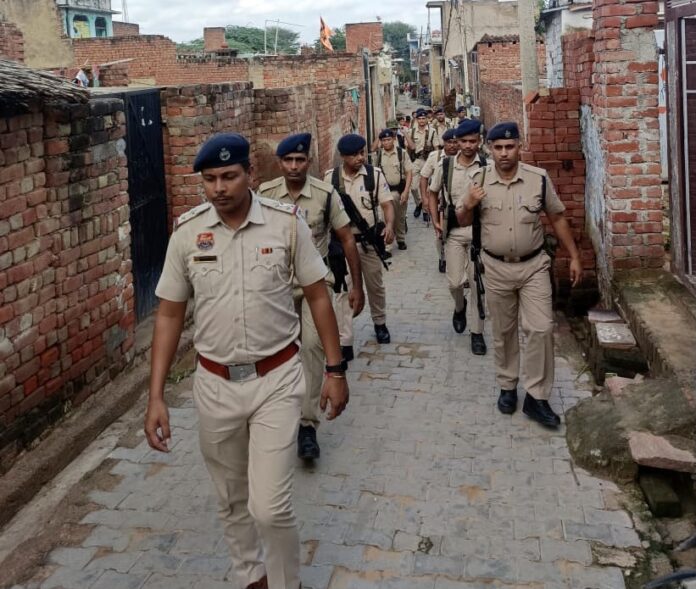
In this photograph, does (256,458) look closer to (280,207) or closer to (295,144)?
(280,207)

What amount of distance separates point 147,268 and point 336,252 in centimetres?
255

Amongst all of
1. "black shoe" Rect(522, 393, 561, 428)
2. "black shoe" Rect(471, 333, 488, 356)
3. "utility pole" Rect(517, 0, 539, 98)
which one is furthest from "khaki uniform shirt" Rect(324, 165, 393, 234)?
"utility pole" Rect(517, 0, 539, 98)

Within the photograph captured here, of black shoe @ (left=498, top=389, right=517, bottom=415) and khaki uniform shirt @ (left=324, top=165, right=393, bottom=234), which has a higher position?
khaki uniform shirt @ (left=324, top=165, right=393, bottom=234)

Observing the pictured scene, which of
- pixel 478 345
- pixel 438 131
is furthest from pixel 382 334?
pixel 438 131

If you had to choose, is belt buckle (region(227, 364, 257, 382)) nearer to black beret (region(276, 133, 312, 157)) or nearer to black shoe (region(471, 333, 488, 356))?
black beret (region(276, 133, 312, 157))

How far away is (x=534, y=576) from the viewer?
11.5 ft

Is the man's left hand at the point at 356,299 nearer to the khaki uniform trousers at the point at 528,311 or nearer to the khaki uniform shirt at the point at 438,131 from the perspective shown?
the khaki uniform trousers at the point at 528,311

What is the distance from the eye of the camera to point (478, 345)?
6.60 m

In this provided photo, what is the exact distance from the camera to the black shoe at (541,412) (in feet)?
16.6

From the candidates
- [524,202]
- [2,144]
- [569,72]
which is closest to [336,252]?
[524,202]

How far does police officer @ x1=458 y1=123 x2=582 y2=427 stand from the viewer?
499 cm

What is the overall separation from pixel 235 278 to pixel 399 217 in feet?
26.0

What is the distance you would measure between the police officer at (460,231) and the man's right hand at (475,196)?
1.57 meters

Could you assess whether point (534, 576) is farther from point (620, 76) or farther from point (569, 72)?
point (569, 72)
